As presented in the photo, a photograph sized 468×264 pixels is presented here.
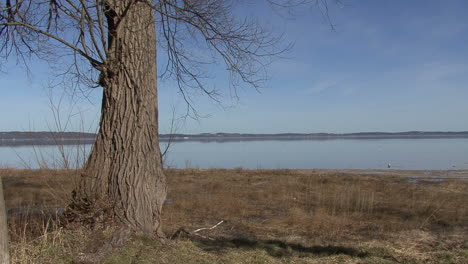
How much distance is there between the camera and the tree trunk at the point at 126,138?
5535 millimetres

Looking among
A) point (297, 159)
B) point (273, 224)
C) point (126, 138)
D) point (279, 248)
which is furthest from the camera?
point (297, 159)

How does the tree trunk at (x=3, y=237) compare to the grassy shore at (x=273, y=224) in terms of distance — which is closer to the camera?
the tree trunk at (x=3, y=237)

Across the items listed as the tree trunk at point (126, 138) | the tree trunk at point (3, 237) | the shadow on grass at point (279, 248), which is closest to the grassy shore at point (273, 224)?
the shadow on grass at point (279, 248)

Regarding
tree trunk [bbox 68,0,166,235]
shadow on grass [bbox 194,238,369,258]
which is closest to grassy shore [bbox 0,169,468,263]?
shadow on grass [bbox 194,238,369,258]

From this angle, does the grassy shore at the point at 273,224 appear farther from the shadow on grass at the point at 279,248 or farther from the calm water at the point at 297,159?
the calm water at the point at 297,159

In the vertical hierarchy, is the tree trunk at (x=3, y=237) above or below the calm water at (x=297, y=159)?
above

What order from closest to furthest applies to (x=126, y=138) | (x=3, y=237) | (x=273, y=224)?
(x=3, y=237), (x=126, y=138), (x=273, y=224)

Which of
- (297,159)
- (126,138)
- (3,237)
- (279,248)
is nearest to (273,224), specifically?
(279,248)

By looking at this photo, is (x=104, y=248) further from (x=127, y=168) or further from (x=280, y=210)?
(x=280, y=210)

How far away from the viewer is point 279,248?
20.1 ft

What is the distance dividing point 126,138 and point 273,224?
5441 mm

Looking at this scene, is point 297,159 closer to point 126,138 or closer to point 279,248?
point 279,248

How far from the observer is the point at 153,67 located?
233 inches

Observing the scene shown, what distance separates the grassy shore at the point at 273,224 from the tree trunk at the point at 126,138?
0.37 meters
